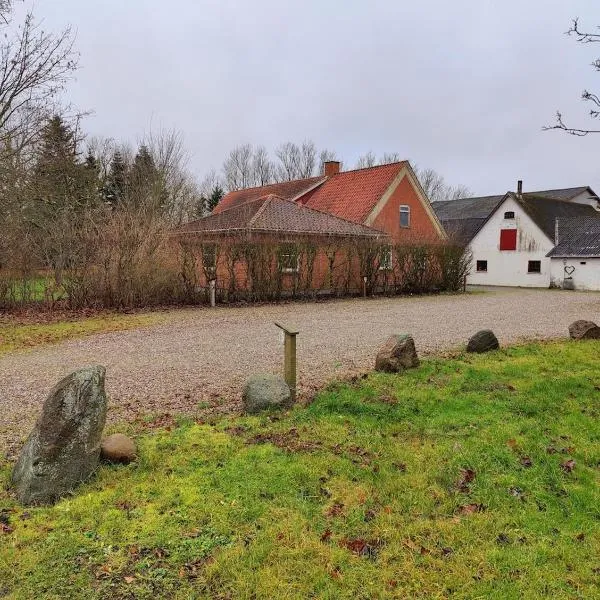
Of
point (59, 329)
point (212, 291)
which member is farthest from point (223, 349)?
point (212, 291)

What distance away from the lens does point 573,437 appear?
4715mm

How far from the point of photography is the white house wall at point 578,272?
28078mm

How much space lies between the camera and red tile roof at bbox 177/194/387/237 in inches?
782

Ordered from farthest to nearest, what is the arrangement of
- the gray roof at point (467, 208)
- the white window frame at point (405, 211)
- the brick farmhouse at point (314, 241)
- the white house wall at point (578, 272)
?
the gray roof at point (467, 208)
the white window frame at point (405, 211)
the white house wall at point (578, 272)
the brick farmhouse at point (314, 241)

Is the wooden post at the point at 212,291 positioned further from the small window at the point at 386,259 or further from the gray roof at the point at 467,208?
the gray roof at the point at 467,208

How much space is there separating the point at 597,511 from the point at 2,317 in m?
14.4

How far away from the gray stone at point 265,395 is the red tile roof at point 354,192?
21.1 meters

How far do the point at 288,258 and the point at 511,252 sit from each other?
2018 cm

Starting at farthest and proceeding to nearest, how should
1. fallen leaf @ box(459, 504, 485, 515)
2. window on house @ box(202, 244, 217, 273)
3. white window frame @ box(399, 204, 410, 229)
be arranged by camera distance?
white window frame @ box(399, 204, 410, 229)
window on house @ box(202, 244, 217, 273)
fallen leaf @ box(459, 504, 485, 515)

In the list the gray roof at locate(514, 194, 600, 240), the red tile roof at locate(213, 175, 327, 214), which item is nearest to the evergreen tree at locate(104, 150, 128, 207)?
the red tile roof at locate(213, 175, 327, 214)

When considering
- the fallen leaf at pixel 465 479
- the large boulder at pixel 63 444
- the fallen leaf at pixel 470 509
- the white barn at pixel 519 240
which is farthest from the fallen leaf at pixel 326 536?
the white barn at pixel 519 240

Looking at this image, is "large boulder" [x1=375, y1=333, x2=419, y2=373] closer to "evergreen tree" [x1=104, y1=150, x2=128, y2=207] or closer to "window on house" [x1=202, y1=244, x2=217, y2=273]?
"window on house" [x1=202, y1=244, x2=217, y2=273]

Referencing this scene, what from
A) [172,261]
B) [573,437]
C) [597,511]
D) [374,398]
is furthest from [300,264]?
[597,511]

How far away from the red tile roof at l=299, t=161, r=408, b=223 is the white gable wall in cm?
789
